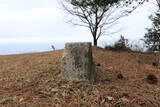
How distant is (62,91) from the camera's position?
19.6 ft

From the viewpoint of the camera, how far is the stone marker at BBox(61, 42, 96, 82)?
6.90 meters

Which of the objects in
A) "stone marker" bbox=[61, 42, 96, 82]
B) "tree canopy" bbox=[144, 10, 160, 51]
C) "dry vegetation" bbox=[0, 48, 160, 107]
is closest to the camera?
"dry vegetation" bbox=[0, 48, 160, 107]

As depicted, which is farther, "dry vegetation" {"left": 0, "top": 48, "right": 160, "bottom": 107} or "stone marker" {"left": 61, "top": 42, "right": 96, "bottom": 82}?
"stone marker" {"left": 61, "top": 42, "right": 96, "bottom": 82}

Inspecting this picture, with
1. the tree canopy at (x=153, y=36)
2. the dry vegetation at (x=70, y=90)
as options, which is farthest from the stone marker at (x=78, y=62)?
the tree canopy at (x=153, y=36)

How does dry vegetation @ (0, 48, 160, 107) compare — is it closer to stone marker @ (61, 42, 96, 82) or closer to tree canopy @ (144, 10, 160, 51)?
stone marker @ (61, 42, 96, 82)

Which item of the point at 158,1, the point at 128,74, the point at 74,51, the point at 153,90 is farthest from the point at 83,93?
the point at 158,1

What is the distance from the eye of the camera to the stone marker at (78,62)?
690 cm

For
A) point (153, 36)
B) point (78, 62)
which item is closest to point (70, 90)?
point (78, 62)

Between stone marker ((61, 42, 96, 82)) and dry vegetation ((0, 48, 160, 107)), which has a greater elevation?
stone marker ((61, 42, 96, 82))

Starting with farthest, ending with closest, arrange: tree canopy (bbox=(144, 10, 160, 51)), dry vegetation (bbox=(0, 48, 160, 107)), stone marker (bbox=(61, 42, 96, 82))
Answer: tree canopy (bbox=(144, 10, 160, 51)), stone marker (bbox=(61, 42, 96, 82)), dry vegetation (bbox=(0, 48, 160, 107))

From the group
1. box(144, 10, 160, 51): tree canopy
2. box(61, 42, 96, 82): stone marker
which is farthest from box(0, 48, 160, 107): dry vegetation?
box(144, 10, 160, 51): tree canopy

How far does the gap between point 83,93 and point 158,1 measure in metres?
7.33

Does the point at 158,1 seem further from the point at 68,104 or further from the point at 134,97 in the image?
the point at 68,104

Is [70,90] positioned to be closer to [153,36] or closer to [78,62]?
[78,62]
